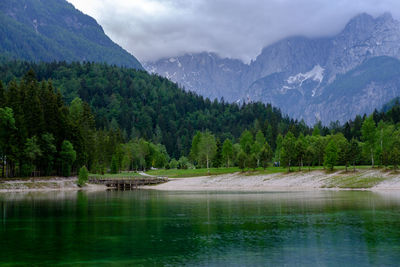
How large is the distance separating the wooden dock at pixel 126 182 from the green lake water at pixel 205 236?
6323cm

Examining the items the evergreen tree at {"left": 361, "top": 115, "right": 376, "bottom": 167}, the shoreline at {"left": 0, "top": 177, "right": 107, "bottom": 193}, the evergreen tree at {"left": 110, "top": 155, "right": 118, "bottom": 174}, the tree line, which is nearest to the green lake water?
the shoreline at {"left": 0, "top": 177, "right": 107, "bottom": 193}

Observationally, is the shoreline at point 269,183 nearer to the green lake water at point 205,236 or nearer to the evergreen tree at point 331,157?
the evergreen tree at point 331,157

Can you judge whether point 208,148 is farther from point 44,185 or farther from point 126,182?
point 44,185

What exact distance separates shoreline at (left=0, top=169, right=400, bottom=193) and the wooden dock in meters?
2.37

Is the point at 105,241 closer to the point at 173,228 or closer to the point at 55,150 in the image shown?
the point at 173,228

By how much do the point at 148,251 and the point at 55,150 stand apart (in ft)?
274

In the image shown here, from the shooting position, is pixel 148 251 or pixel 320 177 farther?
pixel 320 177

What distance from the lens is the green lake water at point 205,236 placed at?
93.5 ft

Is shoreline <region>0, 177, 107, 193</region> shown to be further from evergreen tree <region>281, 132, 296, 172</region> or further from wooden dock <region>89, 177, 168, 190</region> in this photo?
evergreen tree <region>281, 132, 296, 172</region>

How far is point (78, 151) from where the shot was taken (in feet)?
395

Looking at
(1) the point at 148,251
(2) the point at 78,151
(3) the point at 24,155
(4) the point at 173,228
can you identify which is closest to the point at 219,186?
(2) the point at 78,151

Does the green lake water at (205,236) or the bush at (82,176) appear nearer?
the green lake water at (205,236)

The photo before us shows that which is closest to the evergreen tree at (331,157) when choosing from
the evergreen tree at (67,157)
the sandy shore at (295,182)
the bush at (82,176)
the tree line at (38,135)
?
the sandy shore at (295,182)

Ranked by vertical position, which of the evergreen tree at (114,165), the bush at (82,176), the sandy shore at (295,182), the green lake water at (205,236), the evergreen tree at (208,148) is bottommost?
the green lake water at (205,236)
